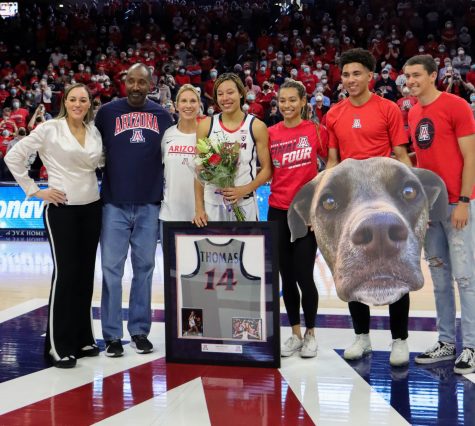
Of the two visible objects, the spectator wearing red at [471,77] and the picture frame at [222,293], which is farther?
the spectator wearing red at [471,77]

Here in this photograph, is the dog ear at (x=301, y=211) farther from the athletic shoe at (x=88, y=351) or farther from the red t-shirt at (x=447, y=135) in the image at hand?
the athletic shoe at (x=88, y=351)

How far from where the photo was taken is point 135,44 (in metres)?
20.0

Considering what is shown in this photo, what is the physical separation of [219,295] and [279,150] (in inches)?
37.7

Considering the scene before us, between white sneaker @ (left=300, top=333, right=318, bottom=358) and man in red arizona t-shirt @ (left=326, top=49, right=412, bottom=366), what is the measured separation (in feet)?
1.54

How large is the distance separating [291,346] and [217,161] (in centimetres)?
131

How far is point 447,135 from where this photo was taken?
3646 millimetres

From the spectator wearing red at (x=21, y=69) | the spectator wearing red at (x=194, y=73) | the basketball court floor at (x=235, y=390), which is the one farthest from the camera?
the spectator wearing red at (x=21, y=69)

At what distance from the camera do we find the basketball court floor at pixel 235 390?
299cm

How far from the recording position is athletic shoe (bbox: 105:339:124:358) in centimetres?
400

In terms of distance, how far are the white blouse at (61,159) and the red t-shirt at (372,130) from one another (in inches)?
60.9

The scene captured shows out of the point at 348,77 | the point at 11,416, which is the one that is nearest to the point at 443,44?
the point at 348,77

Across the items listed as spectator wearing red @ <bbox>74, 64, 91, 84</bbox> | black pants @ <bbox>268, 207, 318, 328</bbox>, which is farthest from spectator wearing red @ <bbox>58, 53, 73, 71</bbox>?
black pants @ <bbox>268, 207, 318, 328</bbox>

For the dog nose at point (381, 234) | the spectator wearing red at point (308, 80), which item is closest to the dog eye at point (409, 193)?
the dog nose at point (381, 234)

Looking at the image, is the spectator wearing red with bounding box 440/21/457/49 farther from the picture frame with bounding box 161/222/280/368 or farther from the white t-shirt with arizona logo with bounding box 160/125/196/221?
the picture frame with bounding box 161/222/280/368
